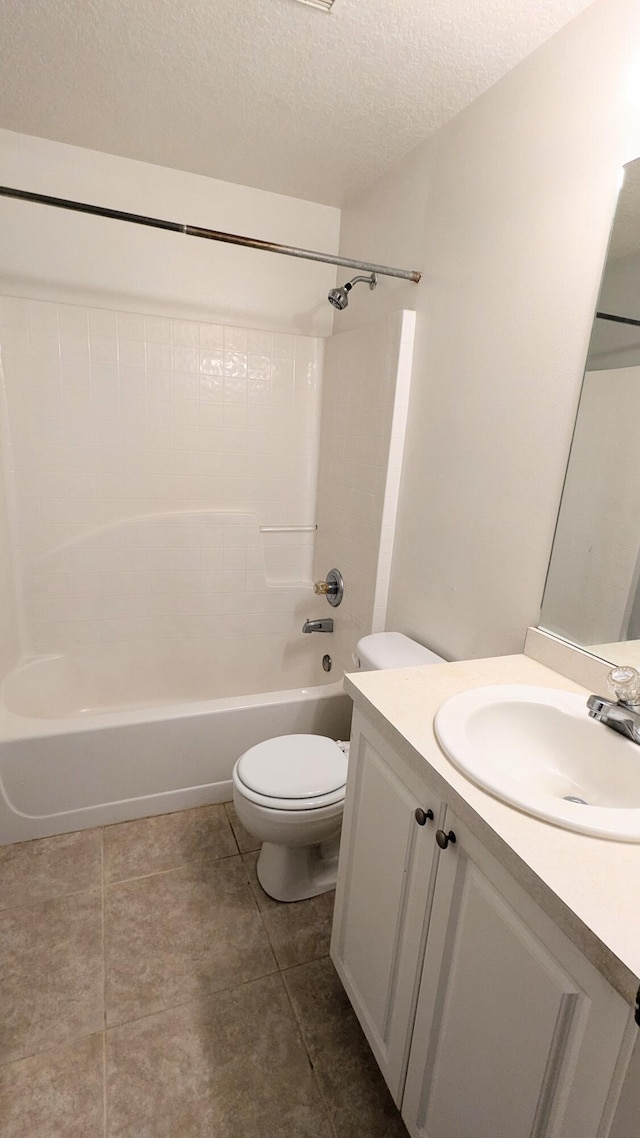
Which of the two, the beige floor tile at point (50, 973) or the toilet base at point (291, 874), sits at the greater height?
the toilet base at point (291, 874)

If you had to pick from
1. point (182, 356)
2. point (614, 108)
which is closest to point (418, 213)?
point (614, 108)

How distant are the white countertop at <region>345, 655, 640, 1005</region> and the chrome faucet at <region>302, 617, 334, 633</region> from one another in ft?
4.20

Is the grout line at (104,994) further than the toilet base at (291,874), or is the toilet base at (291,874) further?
the toilet base at (291,874)

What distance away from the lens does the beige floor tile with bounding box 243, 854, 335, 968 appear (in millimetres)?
1432

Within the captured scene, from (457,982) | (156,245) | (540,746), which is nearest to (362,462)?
(156,245)

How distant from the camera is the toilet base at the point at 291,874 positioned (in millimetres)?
1572

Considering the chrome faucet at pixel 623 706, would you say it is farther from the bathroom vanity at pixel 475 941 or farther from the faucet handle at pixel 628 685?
the bathroom vanity at pixel 475 941

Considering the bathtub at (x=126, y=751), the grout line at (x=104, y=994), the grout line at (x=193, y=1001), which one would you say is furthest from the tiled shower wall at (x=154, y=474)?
the grout line at (x=193, y=1001)

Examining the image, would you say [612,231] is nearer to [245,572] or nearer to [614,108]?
[614,108]

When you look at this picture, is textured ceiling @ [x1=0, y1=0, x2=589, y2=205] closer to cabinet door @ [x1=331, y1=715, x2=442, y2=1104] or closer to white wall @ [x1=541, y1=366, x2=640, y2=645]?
white wall @ [x1=541, y1=366, x2=640, y2=645]

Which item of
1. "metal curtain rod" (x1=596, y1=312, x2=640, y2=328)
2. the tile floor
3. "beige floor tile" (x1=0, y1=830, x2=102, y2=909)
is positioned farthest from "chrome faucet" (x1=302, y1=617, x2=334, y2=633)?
"metal curtain rod" (x1=596, y1=312, x2=640, y2=328)

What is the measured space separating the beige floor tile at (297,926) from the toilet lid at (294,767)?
0.41m

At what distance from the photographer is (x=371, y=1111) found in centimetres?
111

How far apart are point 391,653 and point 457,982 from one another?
96cm
